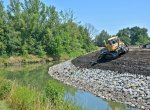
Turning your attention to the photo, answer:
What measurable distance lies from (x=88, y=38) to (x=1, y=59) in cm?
3704

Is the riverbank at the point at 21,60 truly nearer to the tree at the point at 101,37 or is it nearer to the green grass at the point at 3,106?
the green grass at the point at 3,106

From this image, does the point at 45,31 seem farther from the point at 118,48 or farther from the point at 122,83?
the point at 122,83

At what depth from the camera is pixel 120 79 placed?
102ft

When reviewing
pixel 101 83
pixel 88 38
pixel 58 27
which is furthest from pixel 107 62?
pixel 88 38

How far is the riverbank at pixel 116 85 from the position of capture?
23.7 meters

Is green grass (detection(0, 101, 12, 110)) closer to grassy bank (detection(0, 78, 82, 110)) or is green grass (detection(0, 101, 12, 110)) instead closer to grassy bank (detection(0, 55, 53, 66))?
grassy bank (detection(0, 78, 82, 110))

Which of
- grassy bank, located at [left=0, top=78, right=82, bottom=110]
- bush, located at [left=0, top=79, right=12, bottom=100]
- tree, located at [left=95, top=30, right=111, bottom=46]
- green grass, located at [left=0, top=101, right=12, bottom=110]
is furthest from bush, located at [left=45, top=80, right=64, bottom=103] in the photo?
tree, located at [left=95, top=30, right=111, bottom=46]

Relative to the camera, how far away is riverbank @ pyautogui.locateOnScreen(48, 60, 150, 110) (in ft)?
77.9

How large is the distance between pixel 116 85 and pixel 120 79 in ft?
6.71

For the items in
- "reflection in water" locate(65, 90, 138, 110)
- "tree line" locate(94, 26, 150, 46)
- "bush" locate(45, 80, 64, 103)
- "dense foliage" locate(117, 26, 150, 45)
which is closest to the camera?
"bush" locate(45, 80, 64, 103)

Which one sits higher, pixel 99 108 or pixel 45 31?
pixel 45 31

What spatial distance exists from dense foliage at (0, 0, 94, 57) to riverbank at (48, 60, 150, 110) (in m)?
34.5

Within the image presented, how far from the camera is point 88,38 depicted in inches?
3969

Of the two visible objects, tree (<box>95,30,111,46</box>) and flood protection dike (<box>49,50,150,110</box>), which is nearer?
flood protection dike (<box>49,50,150,110</box>)
